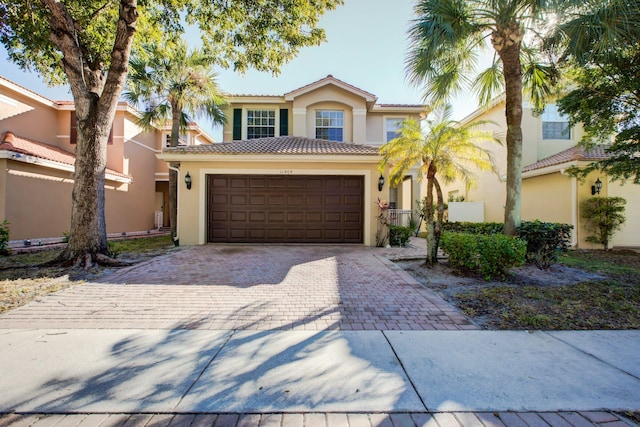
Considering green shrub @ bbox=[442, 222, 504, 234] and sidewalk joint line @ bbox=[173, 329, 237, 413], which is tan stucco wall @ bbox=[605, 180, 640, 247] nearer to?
green shrub @ bbox=[442, 222, 504, 234]

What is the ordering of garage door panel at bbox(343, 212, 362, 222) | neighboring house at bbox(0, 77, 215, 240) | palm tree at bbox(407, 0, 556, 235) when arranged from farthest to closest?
garage door panel at bbox(343, 212, 362, 222) < neighboring house at bbox(0, 77, 215, 240) < palm tree at bbox(407, 0, 556, 235)

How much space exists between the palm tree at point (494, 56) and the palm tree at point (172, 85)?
26.6ft

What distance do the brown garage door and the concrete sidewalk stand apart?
24.2 feet

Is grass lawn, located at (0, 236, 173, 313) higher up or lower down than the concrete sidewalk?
higher up

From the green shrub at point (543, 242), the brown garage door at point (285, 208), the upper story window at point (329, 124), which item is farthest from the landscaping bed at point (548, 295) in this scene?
the upper story window at point (329, 124)

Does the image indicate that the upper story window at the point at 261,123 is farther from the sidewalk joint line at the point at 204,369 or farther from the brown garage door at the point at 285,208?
the sidewalk joint line at the point at 204,369

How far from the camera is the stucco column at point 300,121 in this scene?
48.0 feet

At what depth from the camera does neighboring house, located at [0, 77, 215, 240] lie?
10234mm

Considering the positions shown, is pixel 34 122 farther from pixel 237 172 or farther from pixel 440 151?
pixel 440 151

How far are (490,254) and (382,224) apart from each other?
488cm

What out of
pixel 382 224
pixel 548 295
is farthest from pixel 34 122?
pixel 548 295

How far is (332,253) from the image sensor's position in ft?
30.1

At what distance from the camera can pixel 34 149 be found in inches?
449

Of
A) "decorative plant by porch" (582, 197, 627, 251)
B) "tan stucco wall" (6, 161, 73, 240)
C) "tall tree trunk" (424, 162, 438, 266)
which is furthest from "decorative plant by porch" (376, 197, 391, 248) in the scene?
"tan stucco wall" (6, 161, 73, 240)
